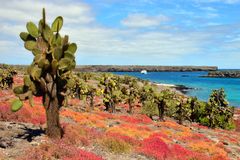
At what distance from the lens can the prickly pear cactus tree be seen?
17.7 metres

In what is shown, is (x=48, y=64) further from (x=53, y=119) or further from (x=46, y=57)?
(x=53, y=119)

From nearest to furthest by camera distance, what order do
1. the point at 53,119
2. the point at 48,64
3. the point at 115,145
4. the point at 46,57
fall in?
the point at 48,64 → the point at 46,57 → the point at 53,119 → the point at 115,145

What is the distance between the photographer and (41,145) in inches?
640

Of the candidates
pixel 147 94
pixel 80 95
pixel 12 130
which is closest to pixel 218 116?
pixel 147 94

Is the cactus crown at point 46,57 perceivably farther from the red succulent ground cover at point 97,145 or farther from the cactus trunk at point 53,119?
the red succulent ground cover at point 97,145

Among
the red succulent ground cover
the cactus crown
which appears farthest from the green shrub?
the cactus crown

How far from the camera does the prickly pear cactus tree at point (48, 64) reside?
17672 millimetres

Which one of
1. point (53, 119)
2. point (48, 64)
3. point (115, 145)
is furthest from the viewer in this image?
point (115, 145)

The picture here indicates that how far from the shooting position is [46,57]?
1786 cm

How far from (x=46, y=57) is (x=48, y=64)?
1.70ft

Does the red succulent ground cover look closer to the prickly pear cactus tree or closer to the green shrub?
the green shrub

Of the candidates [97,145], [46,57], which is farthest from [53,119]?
[46,57]

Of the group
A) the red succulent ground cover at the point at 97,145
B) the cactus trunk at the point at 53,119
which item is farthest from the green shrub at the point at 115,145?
the cactus trunk at the point at 53,119

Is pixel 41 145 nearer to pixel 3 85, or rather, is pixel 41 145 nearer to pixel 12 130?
pixel 12 130
